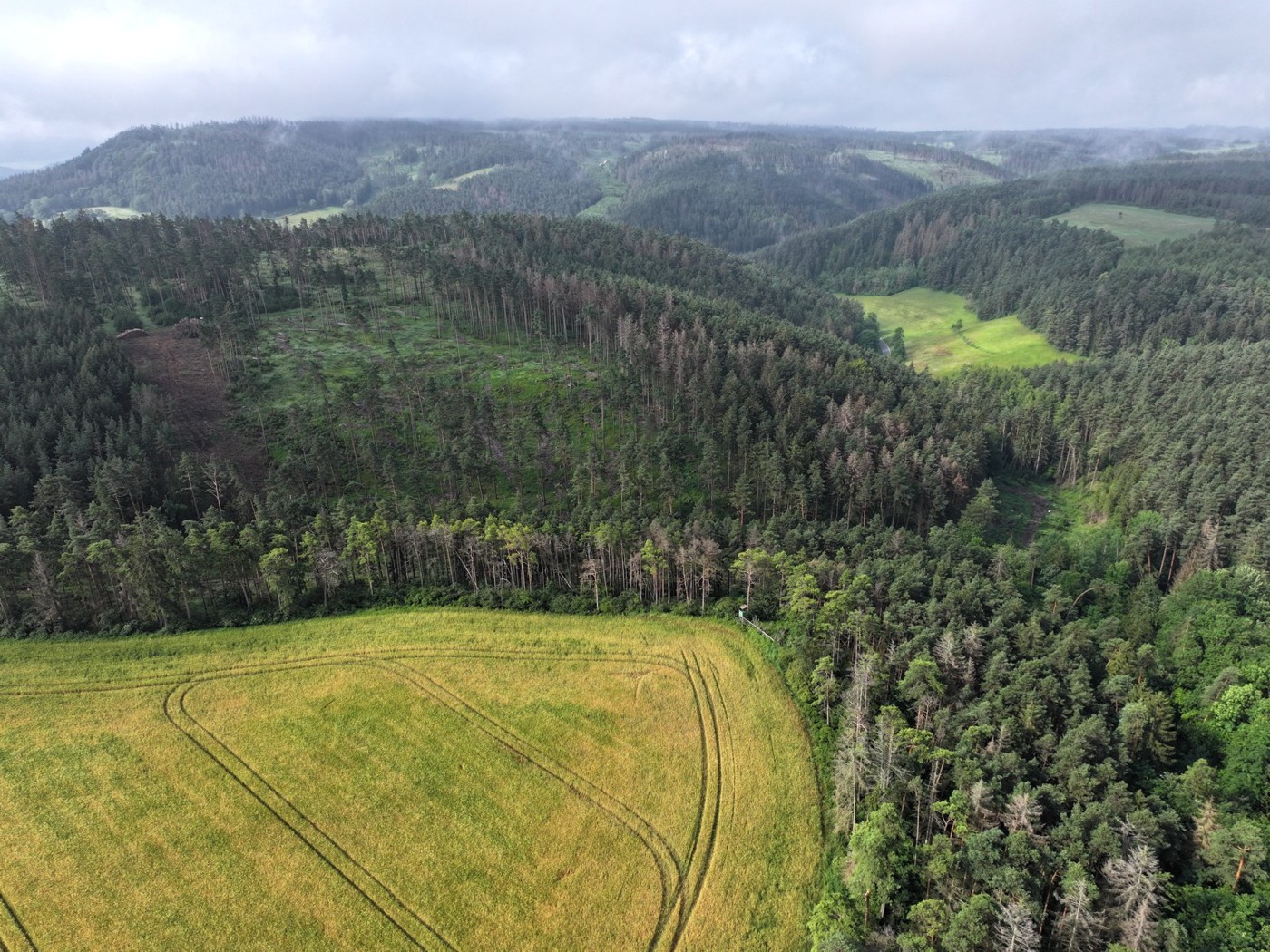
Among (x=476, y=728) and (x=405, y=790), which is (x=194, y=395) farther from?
(x=405, y=790)

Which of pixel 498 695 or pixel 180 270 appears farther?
pixel 180 270

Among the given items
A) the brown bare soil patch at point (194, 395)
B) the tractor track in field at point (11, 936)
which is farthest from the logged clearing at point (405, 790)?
the brown bare soil patch at point (194, 395)

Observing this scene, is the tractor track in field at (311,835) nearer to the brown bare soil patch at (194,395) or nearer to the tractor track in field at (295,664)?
the tractor track in field at (295,664)

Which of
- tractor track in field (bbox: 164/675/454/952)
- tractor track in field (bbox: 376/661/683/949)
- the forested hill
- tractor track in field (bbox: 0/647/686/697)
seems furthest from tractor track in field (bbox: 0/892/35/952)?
the forested hill

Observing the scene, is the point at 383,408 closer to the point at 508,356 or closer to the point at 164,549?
the point at 508,356

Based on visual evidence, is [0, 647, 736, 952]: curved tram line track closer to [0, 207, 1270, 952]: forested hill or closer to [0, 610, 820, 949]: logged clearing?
[0, 610, 820, 949]: logged clearing

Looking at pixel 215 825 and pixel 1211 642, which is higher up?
pixel 1211 642

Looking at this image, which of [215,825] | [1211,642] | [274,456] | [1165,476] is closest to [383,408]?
[274,456]
